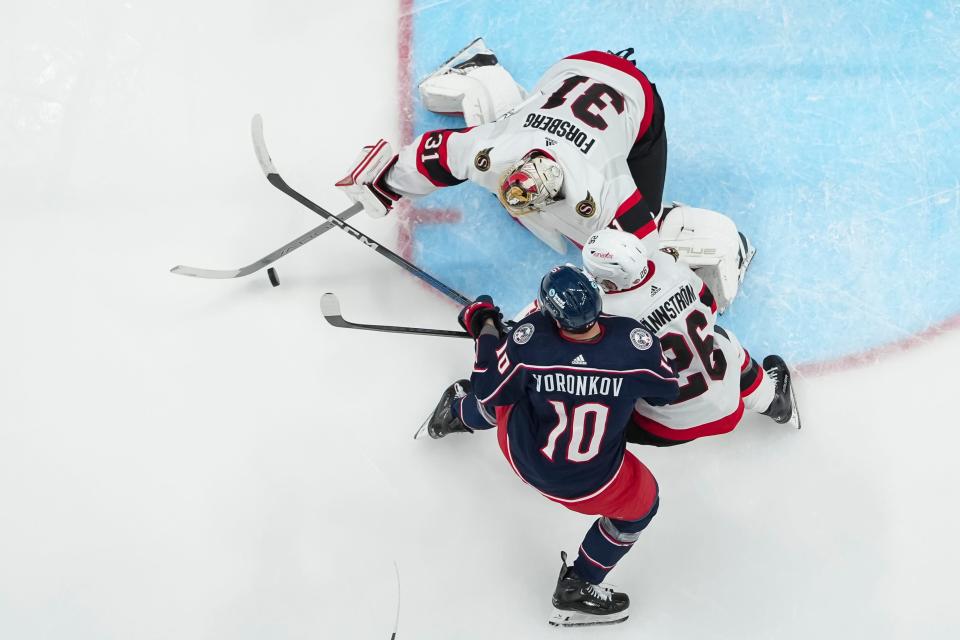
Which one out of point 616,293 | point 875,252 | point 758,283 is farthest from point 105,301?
point 875,252

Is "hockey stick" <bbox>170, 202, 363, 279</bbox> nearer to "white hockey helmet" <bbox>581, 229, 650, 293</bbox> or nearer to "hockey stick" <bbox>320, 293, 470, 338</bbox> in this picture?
"hockey stick" <bbox>320, 293, 470, 338</bbox>

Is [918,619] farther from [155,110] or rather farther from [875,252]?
[155,110]

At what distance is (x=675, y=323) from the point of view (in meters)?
2.20

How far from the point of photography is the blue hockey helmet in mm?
1885

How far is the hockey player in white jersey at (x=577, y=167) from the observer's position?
2.37 m

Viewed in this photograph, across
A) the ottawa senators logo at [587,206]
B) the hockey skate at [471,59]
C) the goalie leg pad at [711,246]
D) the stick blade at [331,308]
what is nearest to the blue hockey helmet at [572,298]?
the ottawa senators logo at [587,206]

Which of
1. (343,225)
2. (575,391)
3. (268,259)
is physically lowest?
(268,259)

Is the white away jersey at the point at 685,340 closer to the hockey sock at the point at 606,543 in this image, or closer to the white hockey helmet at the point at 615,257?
the white hockey helmet at the point at 615,257

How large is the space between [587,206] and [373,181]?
0.74 meters

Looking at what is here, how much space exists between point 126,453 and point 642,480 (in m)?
1.79

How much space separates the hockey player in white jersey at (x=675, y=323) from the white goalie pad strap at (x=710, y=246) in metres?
0.44

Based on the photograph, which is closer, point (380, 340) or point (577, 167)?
point (577, 167)

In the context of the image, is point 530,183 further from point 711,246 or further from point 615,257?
point 711,246

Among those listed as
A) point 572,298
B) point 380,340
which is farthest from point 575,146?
point 380,340
